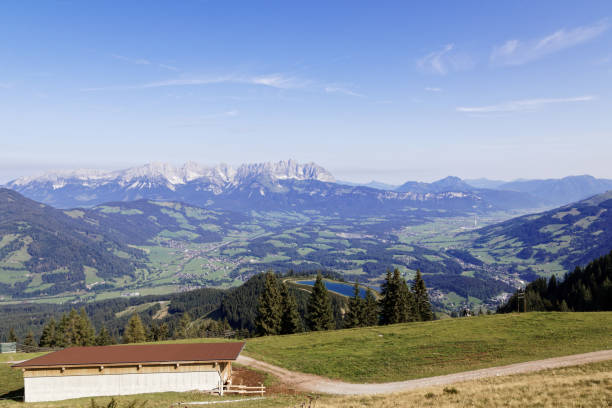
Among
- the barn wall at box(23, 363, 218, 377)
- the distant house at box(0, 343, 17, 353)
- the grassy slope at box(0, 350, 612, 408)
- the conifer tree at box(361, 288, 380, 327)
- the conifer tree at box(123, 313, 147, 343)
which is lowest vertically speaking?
the conifer tree at box(123, 313, 147, 343)

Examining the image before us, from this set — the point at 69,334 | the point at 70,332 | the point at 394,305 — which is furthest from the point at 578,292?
the point at 70,332

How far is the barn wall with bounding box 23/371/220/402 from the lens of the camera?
3247 centimetres

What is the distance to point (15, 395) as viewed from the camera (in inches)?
1364

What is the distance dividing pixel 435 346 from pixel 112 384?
124ft

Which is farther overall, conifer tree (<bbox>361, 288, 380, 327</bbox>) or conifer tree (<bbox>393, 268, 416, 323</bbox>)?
conifer tree (<bbox>361, 288, 380, 327</bbox>)

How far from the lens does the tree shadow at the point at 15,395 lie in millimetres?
33688

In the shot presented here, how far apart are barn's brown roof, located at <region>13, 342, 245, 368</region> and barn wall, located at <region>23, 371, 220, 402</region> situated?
4.61 ft

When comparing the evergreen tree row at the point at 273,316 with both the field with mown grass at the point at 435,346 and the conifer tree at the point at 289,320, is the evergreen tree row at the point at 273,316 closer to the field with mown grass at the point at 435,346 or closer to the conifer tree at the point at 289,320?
the conifer tree at the point at 289,320

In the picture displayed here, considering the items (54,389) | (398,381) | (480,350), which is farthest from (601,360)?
(54,389)

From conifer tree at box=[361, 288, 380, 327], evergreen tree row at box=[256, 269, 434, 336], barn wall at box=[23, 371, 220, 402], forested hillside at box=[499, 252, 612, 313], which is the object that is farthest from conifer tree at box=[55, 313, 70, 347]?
forested hillside at box=[499, 252, 612, 313]

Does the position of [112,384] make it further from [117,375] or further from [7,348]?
[7,348]

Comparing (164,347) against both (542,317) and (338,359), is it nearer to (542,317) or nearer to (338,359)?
(338,359)

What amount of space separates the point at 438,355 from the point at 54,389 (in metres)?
41.0

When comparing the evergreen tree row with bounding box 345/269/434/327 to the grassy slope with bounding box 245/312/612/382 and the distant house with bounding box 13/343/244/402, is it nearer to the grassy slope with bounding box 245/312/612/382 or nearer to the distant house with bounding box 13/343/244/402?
the grassy slope with bounding box 245/312/612/382
